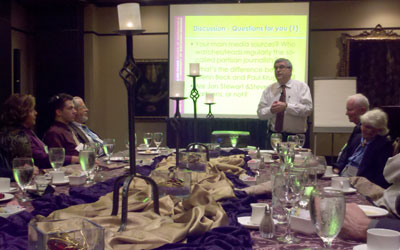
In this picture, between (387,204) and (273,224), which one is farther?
(387,204)

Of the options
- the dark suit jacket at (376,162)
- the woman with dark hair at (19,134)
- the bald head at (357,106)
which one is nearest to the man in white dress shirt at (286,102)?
the bald head at (357,106)

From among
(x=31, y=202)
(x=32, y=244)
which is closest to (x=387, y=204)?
(x=31, y=202)

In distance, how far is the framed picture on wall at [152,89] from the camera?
7.61m

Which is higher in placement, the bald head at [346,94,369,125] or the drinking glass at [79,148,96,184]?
the bald head at [346,94,369,125]

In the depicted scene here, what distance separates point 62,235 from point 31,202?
902 millimetres

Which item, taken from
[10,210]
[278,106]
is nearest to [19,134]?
[10,210]

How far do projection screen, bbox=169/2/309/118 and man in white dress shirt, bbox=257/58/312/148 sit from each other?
65.5 inches

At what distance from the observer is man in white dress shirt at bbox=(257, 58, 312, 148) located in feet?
16.6

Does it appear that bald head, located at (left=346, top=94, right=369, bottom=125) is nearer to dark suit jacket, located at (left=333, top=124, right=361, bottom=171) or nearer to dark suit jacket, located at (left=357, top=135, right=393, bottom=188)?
dark suit jacket, located at (left=333, top=124, right=361, bottom=171)

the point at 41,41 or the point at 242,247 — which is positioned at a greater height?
the point at 41,41

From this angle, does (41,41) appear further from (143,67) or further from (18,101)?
(18,101)

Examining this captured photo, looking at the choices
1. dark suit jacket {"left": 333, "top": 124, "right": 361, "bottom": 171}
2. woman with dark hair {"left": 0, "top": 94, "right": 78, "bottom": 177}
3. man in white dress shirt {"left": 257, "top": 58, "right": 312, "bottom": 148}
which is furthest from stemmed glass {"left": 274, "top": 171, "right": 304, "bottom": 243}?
man in white dress shirt {"left": 257, "top": 58, "right": 312, "bottom": 148}

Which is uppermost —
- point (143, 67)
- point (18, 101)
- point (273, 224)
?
point (143, 67)

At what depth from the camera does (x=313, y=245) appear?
1.17 metres
